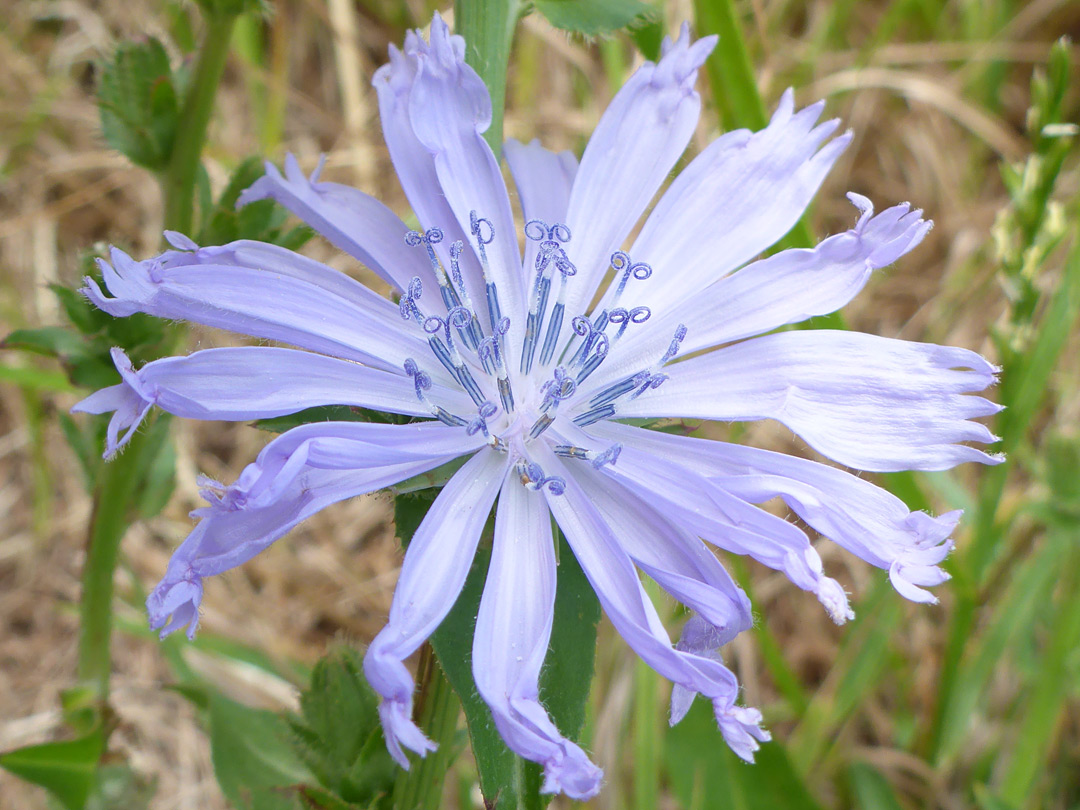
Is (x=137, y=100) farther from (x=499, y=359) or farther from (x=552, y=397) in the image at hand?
(x=552, y=397)

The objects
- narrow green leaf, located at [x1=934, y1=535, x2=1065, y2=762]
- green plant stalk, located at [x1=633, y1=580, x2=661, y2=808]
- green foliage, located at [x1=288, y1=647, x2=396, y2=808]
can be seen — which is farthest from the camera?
narrow green leaf, located at [x1=934, y1=535, x2=1065, y2=762]

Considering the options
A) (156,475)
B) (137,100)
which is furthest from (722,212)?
(156,475)

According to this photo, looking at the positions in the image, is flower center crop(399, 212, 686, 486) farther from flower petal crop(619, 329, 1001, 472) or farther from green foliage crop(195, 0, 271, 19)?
green foliage crop(195, 0, 271, 19)

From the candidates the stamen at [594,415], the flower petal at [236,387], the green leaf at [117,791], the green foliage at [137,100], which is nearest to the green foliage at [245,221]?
the green foliage at [137,100]

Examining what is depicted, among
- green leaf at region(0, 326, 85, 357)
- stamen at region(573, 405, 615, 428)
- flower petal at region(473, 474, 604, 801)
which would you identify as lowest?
green leaf at region(0, 326, 85, 357)

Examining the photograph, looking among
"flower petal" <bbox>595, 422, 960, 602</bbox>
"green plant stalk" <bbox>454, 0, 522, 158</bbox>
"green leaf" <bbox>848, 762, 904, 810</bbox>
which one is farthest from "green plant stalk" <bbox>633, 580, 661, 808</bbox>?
"green plant stalk" <bbox>454, 0, 522, 158</bbox>

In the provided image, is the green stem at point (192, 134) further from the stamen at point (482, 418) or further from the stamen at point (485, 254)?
the stamen at point (482, 418)
